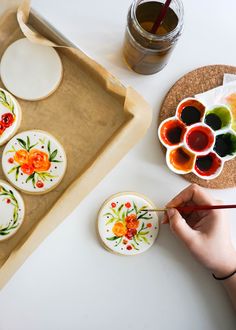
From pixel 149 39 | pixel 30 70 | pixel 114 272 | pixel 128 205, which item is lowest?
pixel 114 272

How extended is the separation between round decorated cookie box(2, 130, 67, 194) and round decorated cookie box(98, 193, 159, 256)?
13 centimetres

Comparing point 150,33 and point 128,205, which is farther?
point 128,205

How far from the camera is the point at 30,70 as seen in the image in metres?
0.82

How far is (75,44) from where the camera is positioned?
0.86m

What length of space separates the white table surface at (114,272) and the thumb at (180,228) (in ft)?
0.22

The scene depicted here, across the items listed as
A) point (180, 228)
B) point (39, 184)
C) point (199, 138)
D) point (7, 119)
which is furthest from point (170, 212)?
point (7, 119)

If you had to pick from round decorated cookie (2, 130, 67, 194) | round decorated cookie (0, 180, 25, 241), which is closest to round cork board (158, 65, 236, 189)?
round decorated cookie (2, 130, 67, 194)

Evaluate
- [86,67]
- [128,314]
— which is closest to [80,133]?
[86,67]

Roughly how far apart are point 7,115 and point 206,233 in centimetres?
47

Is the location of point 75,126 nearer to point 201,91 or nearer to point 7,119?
point 7,119

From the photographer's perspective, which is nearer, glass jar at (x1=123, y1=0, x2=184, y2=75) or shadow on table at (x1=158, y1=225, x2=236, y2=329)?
glass jar at (x1=123, y1=0, x2=184, y2=75)

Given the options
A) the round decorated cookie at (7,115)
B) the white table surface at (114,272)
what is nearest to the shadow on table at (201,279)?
the white table surface at (114,272)

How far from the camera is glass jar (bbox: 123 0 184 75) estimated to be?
0.74 metres

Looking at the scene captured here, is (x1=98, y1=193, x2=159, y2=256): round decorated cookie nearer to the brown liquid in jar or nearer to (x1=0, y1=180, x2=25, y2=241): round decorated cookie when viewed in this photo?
(x1=0, y1=180, x2=25, y2=241): round decorated cookie
